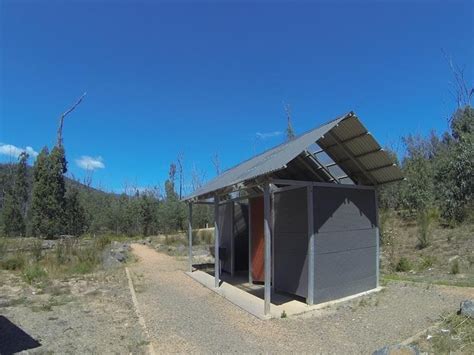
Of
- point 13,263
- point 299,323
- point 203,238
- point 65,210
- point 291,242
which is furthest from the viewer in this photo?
point 65,210

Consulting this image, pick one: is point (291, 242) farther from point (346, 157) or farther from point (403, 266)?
point (403, 266)

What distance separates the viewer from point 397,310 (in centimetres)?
788

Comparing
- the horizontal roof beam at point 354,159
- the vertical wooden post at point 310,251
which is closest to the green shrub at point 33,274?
the vertical wooden post at point 310,251

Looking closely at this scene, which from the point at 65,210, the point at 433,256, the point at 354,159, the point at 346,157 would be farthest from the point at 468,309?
the point at 65,210

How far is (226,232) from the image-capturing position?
1417cm

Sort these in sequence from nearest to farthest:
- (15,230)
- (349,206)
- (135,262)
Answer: (349,206), (135,262), (15,230)

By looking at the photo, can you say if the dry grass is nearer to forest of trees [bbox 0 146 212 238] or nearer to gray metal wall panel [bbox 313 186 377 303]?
gray metal wall panel [bbox 313 186 377 303]

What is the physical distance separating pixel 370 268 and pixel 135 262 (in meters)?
10.6

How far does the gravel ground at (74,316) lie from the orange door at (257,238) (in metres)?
3.36

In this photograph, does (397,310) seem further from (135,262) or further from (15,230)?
(15,230)

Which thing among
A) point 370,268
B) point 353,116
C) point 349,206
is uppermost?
point 353,116

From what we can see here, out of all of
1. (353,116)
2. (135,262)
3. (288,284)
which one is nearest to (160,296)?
(288,284)

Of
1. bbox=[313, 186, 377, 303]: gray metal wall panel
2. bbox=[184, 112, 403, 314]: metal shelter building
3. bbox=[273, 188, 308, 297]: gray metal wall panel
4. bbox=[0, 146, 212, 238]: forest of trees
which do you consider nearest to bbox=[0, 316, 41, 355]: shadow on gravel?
bbox=[184, 112, 403, 314]: metal shelter building

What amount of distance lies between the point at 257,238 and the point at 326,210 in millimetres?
2828
